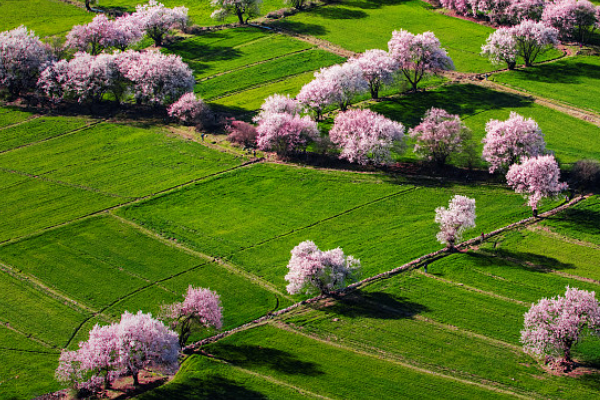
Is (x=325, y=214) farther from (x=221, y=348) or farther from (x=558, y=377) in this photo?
(x=558, y=377)

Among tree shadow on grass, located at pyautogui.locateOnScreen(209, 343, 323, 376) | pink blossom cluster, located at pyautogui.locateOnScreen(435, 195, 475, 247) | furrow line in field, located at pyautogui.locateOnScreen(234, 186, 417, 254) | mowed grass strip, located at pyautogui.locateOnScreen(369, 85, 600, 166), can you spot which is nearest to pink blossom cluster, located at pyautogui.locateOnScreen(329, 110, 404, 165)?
mowed grass strip, located at pyautogui.locateOnScreen(369, 85, 600, 166)

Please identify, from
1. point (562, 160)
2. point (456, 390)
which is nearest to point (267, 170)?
point (562, 160)

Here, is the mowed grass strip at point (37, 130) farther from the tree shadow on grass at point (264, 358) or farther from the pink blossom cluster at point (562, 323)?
the pink blossom cluster at point (562, 323)

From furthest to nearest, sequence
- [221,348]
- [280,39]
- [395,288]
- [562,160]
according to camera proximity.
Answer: [280,39] < [562,160] < [395,288] < [221,348]

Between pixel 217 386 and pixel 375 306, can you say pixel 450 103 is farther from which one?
pixel 217 386

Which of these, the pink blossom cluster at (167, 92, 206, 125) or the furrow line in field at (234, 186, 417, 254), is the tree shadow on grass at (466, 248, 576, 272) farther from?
the pink blossom cluster at (167, 92, 206, 125)

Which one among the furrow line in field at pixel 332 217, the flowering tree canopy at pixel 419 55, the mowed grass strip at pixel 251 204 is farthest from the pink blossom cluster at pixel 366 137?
the flowering tree canopy at pixel 419 55
